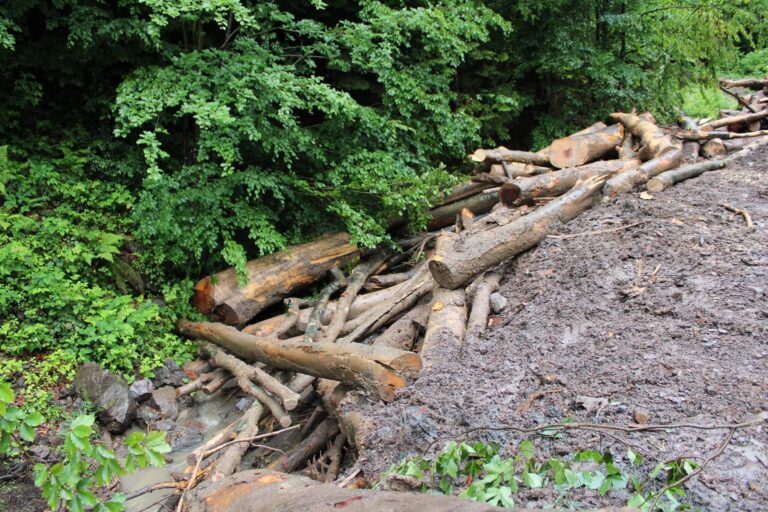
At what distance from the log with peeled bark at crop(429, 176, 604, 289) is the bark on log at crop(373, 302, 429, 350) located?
0.39m

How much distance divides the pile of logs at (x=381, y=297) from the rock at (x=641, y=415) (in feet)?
4.64

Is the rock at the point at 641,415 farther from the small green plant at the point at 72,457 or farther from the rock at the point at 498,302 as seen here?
the small green plant at the point at 72,457

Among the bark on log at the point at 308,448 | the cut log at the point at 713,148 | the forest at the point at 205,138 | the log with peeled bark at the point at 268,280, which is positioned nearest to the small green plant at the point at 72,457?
the bark on log at the point at 308,448

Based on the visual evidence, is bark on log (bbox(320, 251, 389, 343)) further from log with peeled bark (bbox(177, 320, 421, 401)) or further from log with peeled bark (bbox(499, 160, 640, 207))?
log with peeled bark (bbox(499, 160, 640, 207))

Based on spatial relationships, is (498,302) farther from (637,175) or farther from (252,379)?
(637,175)

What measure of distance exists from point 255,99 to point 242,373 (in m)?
3.11

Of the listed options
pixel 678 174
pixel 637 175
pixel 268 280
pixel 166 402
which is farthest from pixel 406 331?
pixel 678 174

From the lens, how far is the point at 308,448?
426 cm

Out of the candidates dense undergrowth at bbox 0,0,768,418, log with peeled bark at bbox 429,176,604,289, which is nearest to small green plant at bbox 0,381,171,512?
log with peeled bark at bbox 429,176,604,289

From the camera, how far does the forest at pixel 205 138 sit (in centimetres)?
612

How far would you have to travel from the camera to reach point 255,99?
6.49 metres

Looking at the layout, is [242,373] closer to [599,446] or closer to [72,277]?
[72,277]

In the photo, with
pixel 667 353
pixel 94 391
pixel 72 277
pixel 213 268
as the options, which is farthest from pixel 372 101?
pixel 667 353

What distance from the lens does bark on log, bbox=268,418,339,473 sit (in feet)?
13.7
